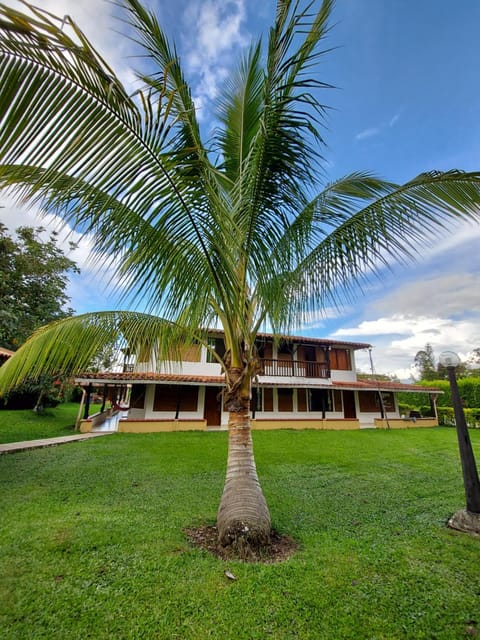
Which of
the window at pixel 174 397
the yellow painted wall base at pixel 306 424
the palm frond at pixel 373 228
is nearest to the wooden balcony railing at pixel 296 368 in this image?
the yellow painted wall base at pixel 306 424

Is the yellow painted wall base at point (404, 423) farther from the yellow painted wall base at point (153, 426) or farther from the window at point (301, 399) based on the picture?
the yellow painted wall base at point (153, 426)

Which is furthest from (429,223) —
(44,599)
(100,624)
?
(44,599)

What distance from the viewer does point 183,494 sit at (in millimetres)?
5539

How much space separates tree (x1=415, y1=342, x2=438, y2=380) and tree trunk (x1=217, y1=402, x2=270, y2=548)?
50.2 meters

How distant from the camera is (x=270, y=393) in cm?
1652

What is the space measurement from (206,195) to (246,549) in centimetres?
398

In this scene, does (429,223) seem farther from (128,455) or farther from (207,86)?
(128,455)

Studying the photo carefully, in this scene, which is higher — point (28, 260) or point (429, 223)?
point (28, 260)

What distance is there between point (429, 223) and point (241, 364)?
106 inches

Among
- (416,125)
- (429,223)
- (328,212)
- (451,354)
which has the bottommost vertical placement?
(451,354)

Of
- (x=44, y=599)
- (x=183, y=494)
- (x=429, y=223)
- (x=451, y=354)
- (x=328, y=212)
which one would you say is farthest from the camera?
(x=183, y=494)

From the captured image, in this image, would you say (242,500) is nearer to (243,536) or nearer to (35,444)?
(243,536)

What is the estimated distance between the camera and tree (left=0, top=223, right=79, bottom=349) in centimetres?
1146

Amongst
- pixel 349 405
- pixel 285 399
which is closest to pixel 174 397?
pixel 285 399
